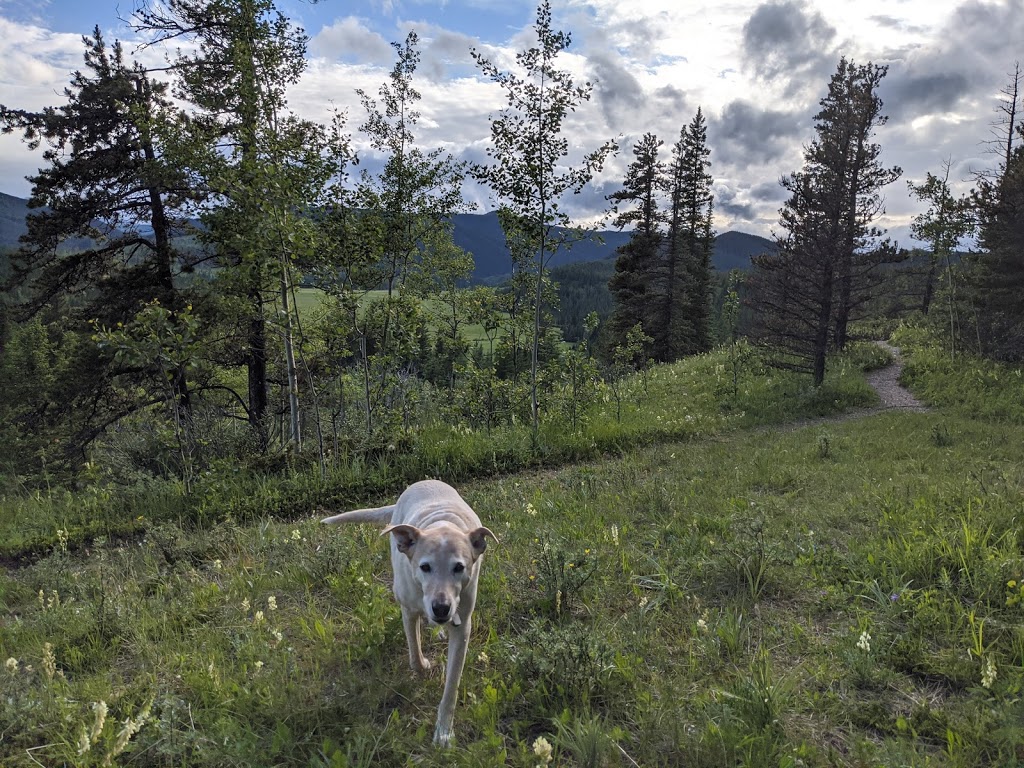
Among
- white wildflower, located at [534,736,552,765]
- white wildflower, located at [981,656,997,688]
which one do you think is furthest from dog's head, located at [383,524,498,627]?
white wildflower, located at [981,656,997,688]

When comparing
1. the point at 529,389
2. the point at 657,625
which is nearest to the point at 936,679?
the point at 657,625

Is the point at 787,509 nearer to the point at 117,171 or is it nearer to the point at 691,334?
the point at 117,171

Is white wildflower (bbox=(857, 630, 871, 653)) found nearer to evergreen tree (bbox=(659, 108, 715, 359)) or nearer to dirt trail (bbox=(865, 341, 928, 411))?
dirt trail (bbox=(865, 341, 928, 411))

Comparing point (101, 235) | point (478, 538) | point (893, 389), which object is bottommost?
point (893, 389)

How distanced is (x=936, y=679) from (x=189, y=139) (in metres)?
12.1

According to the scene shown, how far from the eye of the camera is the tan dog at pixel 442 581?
330cm

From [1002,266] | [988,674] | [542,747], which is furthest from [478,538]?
[1002,266]

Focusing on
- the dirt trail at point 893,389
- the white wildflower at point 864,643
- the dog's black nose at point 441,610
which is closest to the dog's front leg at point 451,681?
the dog's black nose at point 441,610

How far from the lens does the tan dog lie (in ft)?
10.8

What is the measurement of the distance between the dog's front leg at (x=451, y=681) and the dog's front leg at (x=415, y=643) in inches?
18.8

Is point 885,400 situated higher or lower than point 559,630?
lower

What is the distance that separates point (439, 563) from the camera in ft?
10.9

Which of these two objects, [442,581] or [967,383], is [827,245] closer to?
[967,383]

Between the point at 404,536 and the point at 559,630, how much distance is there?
1.63 metres
